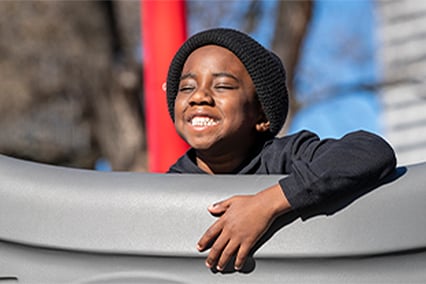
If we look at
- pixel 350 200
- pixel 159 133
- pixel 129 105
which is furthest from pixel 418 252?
pixel 129 105

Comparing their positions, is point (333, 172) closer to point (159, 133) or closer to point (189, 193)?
point (189, 193)

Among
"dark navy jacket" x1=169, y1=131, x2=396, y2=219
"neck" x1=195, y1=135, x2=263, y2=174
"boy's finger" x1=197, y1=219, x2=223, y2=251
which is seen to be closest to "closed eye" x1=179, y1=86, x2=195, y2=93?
"neck" x1=195, y1=135, x2=263, y2=174

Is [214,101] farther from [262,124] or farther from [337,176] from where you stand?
[337,176]

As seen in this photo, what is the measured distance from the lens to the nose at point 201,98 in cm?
139

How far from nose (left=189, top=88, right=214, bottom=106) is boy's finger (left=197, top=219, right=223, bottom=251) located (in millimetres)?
403

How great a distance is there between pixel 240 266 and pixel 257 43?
61 centimetres

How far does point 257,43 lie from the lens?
4.97ft

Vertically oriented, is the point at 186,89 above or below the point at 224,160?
above

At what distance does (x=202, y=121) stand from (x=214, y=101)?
0.04 meters

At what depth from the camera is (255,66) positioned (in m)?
1.47

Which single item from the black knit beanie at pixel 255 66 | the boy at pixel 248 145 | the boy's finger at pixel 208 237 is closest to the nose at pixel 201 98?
the boy at pixel 248 145

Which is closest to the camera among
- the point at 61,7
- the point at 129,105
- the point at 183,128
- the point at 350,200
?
the point at 350,200

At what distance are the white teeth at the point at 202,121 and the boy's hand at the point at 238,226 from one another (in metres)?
0.39

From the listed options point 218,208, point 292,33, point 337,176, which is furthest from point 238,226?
point 292,33
